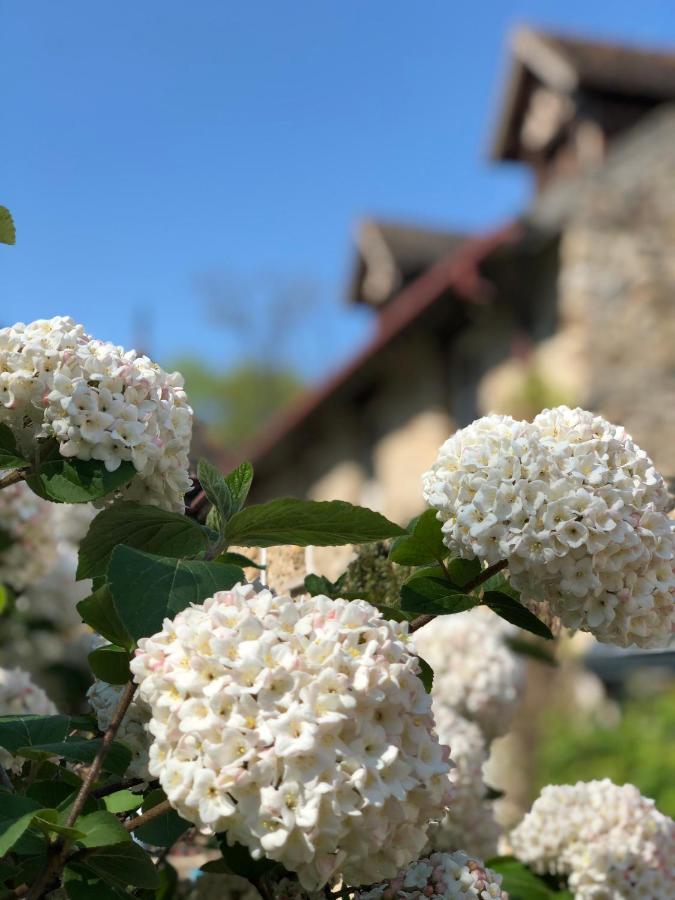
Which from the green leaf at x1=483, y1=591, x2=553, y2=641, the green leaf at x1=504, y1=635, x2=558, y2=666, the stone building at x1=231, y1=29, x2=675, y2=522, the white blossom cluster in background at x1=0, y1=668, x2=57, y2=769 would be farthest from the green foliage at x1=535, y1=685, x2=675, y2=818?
the green leaf at x1=483, y1=591, x2=553, y2=641

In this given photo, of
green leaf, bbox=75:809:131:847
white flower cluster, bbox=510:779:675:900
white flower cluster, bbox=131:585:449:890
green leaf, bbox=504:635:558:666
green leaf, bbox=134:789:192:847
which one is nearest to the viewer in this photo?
white flower cluster, bbox=131:585:449:890

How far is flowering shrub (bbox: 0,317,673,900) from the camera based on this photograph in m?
1.12

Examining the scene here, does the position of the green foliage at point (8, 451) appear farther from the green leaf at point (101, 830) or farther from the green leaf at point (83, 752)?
the green leaf at point (101, 830)

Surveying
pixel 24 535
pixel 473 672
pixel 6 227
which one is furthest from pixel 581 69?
pixel 6 227

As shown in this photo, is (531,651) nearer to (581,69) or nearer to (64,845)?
(64,845)

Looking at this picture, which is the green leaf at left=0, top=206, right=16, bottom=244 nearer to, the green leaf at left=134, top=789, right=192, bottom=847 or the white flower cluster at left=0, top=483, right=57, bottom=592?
the green leaf at left=134, top=789, right=192, bottom=847

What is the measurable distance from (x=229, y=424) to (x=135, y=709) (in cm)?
3834

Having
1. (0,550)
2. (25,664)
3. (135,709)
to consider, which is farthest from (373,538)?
(25,664)

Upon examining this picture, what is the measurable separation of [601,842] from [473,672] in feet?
2.77

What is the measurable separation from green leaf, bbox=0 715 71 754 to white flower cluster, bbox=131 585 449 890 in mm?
324

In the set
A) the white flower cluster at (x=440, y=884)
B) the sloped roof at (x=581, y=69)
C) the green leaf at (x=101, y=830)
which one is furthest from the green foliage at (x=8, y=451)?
the sloped roof at (x=581, y=69)

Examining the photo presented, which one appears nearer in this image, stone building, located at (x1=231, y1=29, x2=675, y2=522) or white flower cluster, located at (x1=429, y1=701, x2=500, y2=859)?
white flower cluster, located at (x1=429, y1=701, x2=500, y2=859)

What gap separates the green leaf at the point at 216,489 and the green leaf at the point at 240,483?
0.06m

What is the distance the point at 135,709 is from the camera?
162 cm
